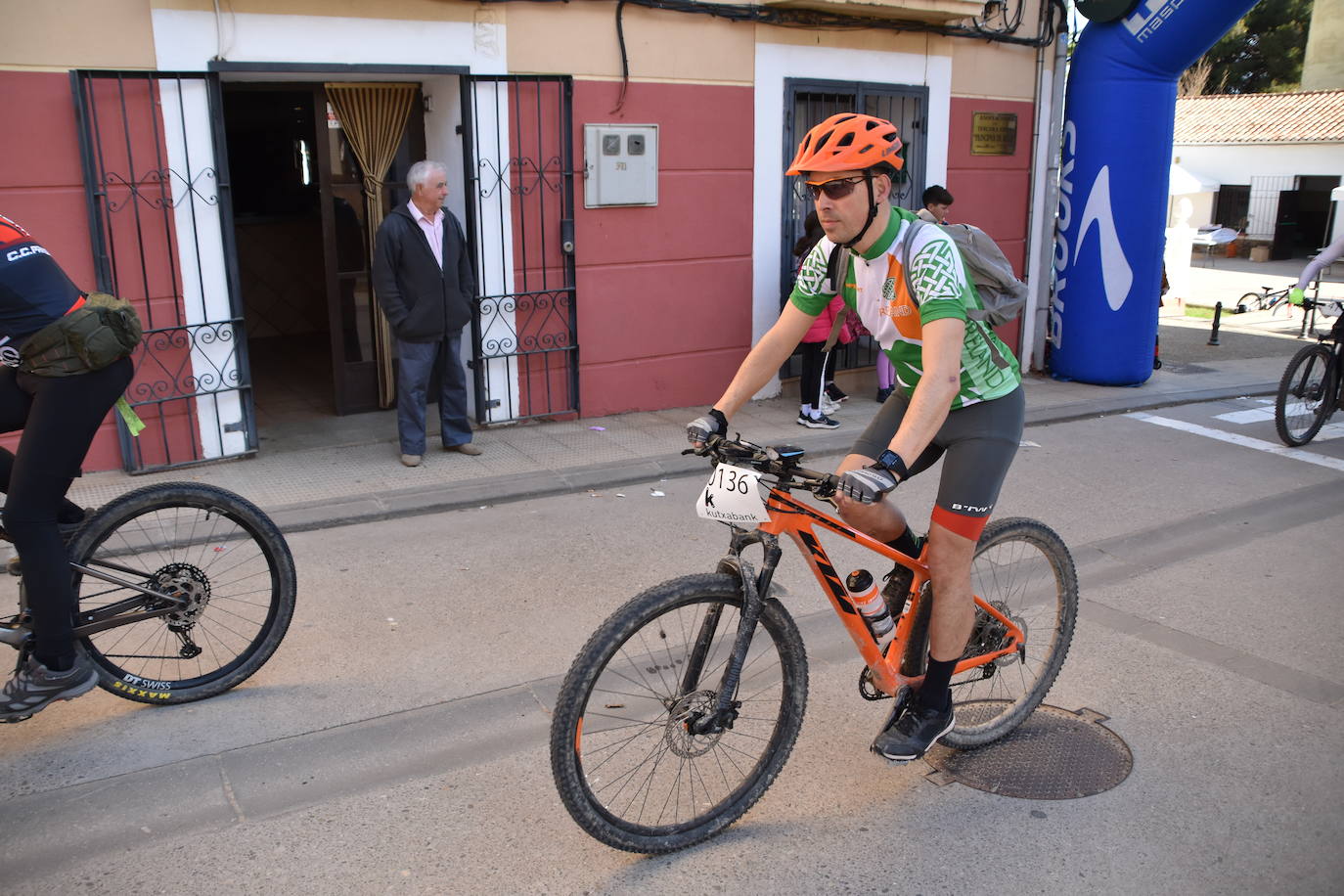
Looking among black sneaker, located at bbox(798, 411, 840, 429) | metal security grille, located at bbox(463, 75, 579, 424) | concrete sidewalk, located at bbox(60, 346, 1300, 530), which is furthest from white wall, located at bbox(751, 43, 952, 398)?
metal security grille, located at bbox(463, 75, 579, 424)

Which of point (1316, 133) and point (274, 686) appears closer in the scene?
point (274, 686)

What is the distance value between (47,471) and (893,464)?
2620 mm

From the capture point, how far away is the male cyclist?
3.18 m

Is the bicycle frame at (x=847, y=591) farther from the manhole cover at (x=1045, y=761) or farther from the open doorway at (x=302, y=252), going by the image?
the open doorway at (x=302, y=252)


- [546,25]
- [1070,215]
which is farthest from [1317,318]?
[546,25]

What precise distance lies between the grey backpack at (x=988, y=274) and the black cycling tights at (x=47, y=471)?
2677 mm

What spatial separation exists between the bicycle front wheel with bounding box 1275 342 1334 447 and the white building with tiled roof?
23.0m

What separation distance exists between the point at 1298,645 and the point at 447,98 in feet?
20.5

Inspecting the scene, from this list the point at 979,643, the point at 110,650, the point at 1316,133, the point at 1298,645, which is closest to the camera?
the point at 979,643

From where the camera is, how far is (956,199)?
10.5 meters

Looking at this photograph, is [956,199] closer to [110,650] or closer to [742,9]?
[742,9]

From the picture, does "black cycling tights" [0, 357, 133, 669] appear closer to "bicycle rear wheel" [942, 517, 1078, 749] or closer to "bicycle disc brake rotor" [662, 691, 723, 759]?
"bicycle disc brake rotor" [662, 691, 723, 759]

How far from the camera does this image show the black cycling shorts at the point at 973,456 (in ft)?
11.1

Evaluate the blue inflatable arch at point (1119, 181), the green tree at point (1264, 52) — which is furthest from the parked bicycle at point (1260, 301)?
the green tree at point (1264, 52)
